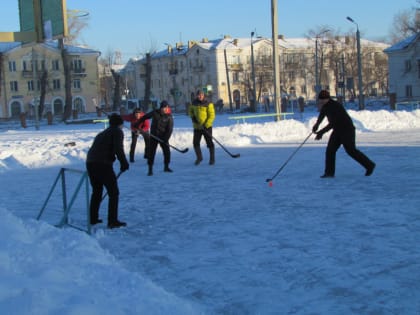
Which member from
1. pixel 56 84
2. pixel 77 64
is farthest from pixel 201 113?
pixel 77 64

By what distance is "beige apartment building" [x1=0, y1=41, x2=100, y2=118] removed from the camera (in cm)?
6919

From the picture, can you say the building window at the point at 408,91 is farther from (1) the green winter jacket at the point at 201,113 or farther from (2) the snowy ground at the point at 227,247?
(1) the green winter jacket at the point at 201,113

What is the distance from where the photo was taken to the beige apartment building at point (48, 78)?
69188 mm

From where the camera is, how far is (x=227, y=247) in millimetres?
5980

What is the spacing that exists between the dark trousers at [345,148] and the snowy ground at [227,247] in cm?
30

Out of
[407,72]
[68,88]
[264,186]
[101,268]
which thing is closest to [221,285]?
[101,268]

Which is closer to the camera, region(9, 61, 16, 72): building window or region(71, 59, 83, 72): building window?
region(9, 61, 16, 72): building window

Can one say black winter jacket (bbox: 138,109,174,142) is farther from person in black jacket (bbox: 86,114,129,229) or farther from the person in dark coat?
person in black jacket (bbox: 86,114,129,229)

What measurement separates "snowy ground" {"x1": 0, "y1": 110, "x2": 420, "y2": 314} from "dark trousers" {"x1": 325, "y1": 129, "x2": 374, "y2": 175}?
0.30 m

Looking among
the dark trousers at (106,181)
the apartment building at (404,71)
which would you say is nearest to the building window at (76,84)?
the apartment building at (404,71)

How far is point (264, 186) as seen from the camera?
10.0 metres

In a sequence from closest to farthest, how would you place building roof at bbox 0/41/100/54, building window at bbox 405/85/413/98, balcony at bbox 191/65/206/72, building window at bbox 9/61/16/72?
building window at bbox 405/85/413/98
building roof at bbox 0/41/100/54
building window at bbox 9/61/16/72
balcony at bbox 191/65/206/72

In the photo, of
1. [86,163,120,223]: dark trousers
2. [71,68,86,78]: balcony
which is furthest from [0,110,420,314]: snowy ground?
[71,68,86,78]: balcony

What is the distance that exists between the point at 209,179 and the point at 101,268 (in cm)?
661
